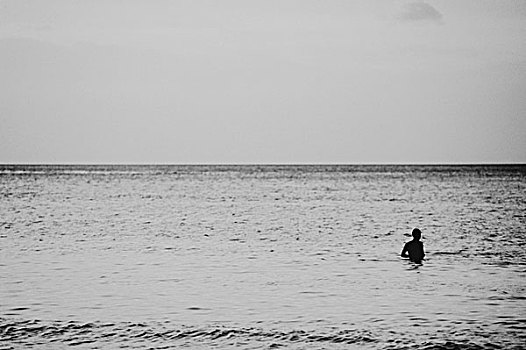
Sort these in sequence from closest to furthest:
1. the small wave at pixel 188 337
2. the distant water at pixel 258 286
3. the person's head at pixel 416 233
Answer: the small wave at pixel 188 337
the distant water at pixel 258 286
the person's head at pixel 416 233

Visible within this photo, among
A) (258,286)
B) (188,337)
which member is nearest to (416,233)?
(258,286)

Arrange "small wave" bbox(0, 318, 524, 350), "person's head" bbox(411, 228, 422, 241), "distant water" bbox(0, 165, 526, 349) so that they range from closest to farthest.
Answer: "small wave" bbox(0, 318, 524, 350) < "distant water" bbox(0, 165, 526, 349) < "person's head" bbox(411, 228, 422, 241)

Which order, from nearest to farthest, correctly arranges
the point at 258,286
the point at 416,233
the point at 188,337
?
the point at 188,337
the point at 258,286
the point at 416,233

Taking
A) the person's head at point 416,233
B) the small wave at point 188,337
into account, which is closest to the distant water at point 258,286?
the small wave at point 188,337

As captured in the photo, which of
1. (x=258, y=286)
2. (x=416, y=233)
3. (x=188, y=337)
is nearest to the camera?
(x=188, y=337)

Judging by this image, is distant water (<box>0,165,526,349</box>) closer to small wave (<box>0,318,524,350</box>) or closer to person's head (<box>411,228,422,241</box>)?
small wave (<box>0,318,524,350</box>)

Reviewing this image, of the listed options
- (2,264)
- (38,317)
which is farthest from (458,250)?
(38,317)

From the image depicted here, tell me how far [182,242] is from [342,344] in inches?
799

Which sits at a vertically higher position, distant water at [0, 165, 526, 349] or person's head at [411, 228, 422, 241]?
person's head at [411, 228, 422, 241]

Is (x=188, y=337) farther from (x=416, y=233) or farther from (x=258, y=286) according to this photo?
(x=416, y=233)

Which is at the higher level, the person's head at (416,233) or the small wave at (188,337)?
the person's head at (416,233)

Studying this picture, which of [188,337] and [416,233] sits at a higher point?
[416,233]

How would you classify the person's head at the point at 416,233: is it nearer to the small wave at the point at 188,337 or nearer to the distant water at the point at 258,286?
the distant water at the point at 258,286

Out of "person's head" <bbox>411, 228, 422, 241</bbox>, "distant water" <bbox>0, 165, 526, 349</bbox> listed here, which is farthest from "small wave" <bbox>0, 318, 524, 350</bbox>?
"person's head" <bbox>411, 228, 422, 241</bbox>
